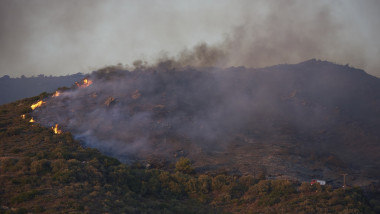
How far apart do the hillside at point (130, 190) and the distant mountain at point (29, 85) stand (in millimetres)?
96108

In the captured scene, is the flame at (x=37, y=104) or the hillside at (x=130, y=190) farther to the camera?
the flame at (x=37, y=104)

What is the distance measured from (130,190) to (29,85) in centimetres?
12501

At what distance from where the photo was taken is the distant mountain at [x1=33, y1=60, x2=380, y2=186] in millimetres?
45062

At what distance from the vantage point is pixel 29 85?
13650 centimetres

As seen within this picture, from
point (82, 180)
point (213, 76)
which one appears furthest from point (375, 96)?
point (82, 180)

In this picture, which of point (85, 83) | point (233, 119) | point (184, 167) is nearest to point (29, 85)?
point (85, 83)

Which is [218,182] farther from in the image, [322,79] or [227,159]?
[322,79]

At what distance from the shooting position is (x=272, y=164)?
42250 millimetres

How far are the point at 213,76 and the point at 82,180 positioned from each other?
61.3 m

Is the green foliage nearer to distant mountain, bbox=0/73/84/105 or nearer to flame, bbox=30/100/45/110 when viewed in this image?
flame, bbox=30/100/45/110

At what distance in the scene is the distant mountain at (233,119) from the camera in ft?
148

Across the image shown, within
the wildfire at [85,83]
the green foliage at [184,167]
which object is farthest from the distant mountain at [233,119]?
the green foliage at [184,167]

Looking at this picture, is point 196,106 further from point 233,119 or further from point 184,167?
point 184,167

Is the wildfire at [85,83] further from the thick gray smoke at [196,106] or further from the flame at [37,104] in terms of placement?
the flame at [37,104]
